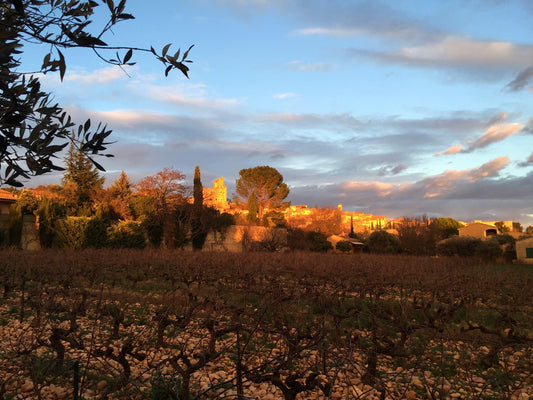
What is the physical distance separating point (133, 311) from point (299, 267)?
6091mm

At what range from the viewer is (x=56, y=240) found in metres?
20.3

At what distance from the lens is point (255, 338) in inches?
219

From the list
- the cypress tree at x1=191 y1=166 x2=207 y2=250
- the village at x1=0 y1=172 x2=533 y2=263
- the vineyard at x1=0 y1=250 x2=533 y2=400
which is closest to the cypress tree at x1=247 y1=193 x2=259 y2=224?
the village at x1=0 y1=172 x2=533 y2=263

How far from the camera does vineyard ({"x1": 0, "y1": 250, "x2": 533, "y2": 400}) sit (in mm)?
2533

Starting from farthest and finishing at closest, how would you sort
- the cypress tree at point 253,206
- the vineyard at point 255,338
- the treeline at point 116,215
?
the cypress tree at point 253,206, the treeline at point 116,215, the vineyard at point 255,338

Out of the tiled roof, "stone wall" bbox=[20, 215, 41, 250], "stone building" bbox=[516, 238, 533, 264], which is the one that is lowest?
"stone building" bbox=[516, 238, 533, 264]

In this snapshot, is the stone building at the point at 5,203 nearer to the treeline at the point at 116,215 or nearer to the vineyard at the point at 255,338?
the treeline at the point at 116,215

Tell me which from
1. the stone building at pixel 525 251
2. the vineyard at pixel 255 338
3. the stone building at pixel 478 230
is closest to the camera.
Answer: the vineyard at pixel 255 338

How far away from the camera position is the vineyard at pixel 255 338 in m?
2.53

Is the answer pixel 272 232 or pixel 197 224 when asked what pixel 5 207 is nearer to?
pixel 197 224

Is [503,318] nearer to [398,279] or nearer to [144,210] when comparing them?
[398,279]

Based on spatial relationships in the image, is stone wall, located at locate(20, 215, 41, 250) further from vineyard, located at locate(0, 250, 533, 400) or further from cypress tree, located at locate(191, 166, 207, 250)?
vineyard, located at locate(0, 250, 533, 400)

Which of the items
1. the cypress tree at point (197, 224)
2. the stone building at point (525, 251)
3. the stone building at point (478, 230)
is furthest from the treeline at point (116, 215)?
the stone building at point (478, 230)

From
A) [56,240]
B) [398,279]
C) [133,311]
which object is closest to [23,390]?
[133,311]
